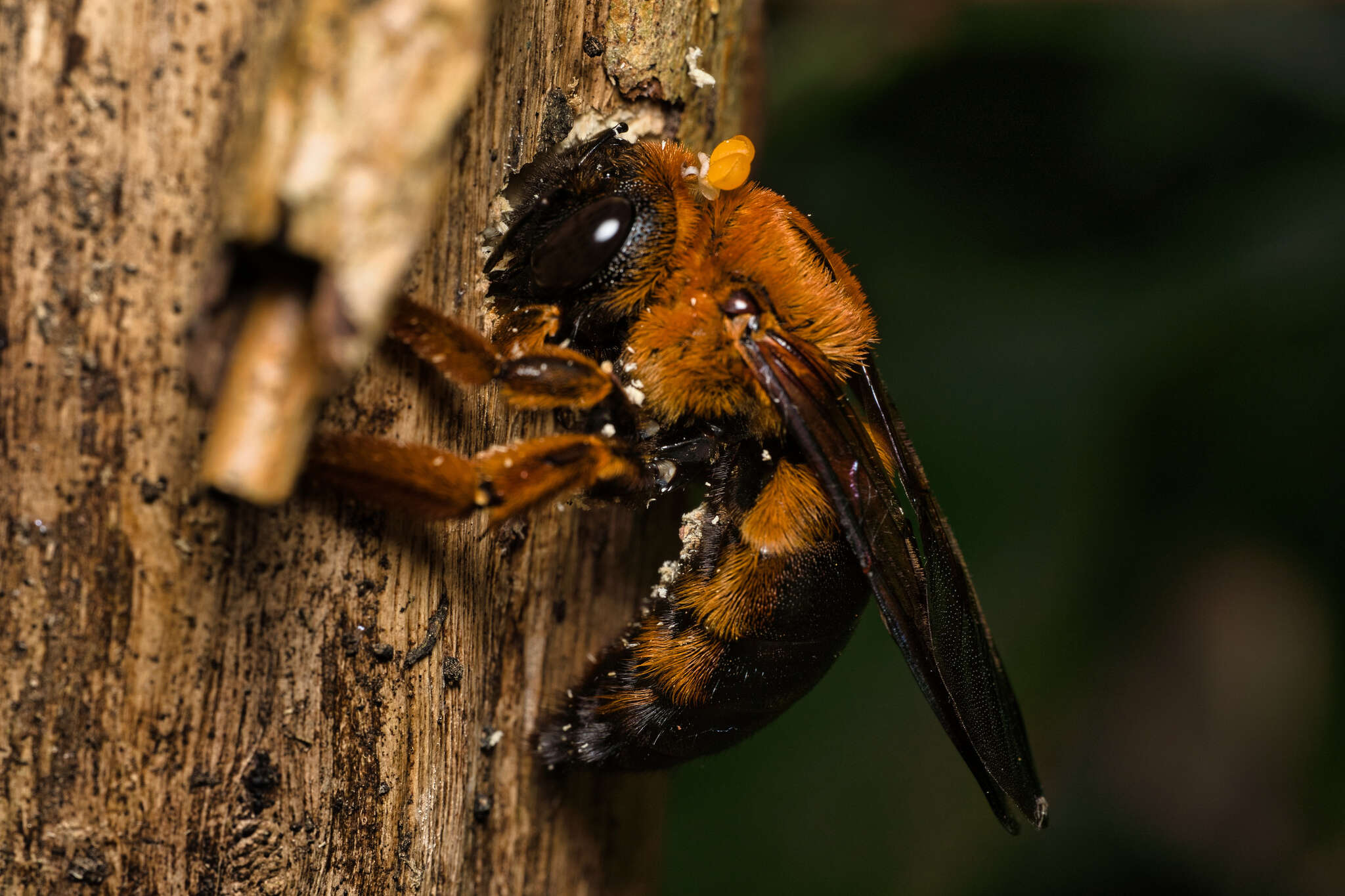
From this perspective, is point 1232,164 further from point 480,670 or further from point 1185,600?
point 480,670

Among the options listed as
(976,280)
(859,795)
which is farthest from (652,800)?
(976,280)

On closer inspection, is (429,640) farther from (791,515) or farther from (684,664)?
(791,515)

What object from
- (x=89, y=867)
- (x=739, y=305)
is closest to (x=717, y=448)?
(x=739, y=305)

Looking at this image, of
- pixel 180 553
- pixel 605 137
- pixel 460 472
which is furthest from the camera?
pixel 605 137

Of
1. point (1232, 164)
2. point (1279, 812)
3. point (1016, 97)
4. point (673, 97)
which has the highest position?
point (1016, 97)

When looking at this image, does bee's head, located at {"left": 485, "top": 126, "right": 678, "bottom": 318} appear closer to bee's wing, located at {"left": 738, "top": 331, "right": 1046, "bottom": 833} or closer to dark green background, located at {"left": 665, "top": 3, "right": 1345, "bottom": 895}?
bee's wing, located at {"left": 738, "top": 331, "right": 1046, "bottom": 833}

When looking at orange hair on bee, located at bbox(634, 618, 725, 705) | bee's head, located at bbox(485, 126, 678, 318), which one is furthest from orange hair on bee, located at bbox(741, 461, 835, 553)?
bee's head, located at bbox(485, 126, 678, 318)

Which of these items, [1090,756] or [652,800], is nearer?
[652,800]
